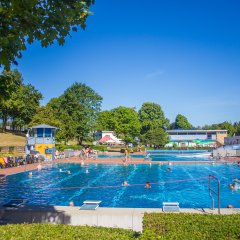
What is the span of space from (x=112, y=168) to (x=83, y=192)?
43.4 ft

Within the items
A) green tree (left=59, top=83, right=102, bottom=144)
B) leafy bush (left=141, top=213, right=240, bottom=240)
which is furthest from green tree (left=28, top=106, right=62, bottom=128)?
leafy bush (left=141, top=213, right=240, bottom=240)

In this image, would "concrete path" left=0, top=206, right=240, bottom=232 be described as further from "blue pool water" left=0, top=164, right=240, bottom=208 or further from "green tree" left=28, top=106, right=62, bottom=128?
"green tree" left=28, top=106, right=62, bottom=128

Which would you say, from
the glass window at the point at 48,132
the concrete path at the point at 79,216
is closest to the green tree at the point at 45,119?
the glass window at the point at 48,132

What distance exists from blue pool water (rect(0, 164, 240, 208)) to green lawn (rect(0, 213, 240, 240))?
9.12m

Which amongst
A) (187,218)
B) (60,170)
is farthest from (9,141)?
(187,218)

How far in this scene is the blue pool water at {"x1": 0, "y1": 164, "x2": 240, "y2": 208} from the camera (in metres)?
19.1

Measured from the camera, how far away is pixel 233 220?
819cm

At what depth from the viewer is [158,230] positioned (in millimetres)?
8727

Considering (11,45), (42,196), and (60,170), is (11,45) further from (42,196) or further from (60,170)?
(60,170)

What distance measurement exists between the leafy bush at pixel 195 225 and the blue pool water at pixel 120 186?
898 cm

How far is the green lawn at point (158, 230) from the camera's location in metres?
5.80

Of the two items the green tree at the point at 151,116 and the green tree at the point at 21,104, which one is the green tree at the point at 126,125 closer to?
the green tree at the point at 151,116

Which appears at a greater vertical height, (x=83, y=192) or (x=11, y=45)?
(x=11, y=45)

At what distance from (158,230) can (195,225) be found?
1177mm
